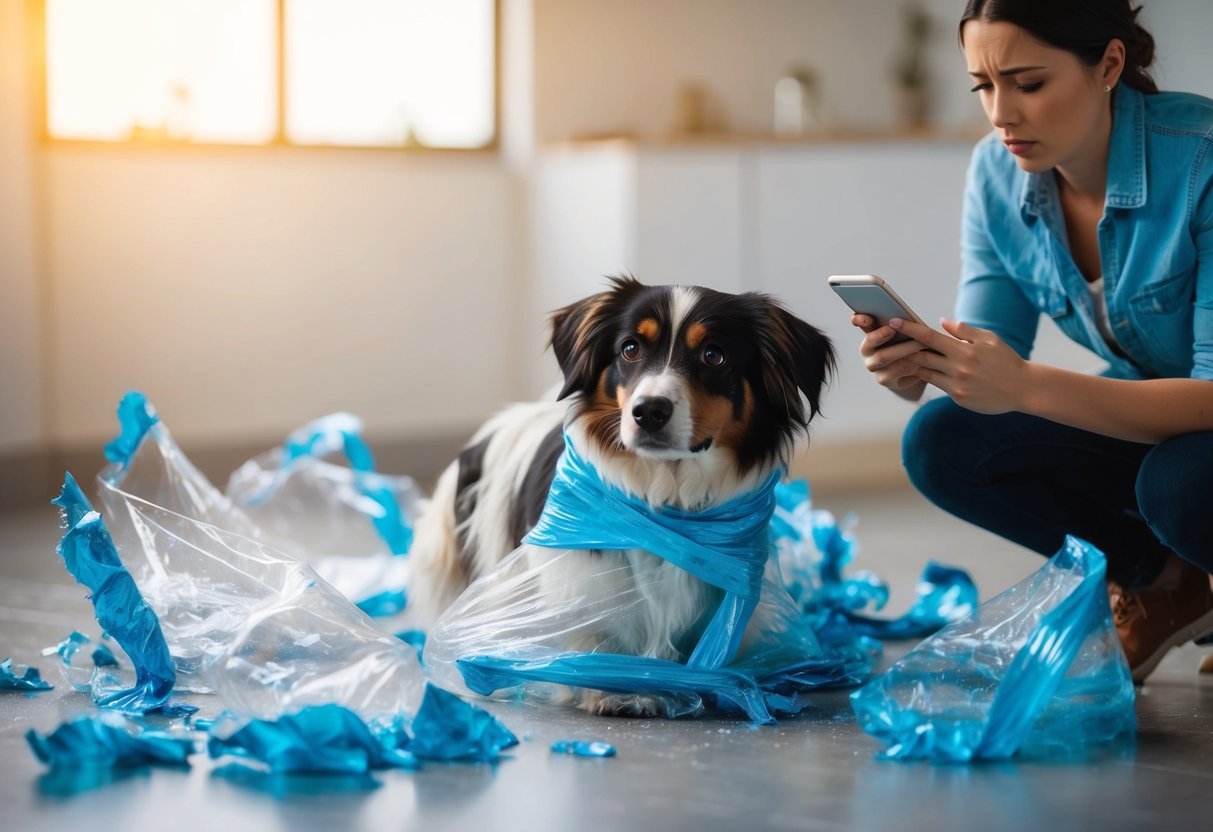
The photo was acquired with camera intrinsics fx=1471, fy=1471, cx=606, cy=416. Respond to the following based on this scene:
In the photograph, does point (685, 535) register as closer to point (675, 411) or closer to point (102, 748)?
point (675, 411)

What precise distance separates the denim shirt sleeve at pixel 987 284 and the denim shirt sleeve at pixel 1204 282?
1.14ft

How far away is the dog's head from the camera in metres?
2.15

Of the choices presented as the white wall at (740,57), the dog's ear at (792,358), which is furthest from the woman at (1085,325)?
the white wall at (740,57)

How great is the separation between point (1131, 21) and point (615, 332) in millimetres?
912

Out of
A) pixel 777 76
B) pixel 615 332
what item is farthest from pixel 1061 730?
pixel 777 76

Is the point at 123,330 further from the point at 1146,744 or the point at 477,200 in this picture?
the point at 1146,744

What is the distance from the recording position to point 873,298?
202 cm

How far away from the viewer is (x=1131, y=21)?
2.23m

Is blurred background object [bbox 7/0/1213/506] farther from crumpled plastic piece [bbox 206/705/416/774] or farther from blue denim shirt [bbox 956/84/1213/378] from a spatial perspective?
crumpled plastic piece [bbox 206/705/416/774]

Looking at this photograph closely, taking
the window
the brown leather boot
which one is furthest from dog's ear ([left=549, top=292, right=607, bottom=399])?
the window

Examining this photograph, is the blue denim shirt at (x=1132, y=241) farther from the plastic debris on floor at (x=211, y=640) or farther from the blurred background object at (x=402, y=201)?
the blurred background object at (x=402, y=201)

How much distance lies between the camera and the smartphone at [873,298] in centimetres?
199

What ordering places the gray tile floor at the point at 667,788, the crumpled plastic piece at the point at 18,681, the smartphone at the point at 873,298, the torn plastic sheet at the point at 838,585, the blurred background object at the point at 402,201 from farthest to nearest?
the blurred background object at the point at 402,201, the torn plastic sheet at the point at 838,585, the crumpled plastic piece at the point at 18,681, the smartphone at the point at 873,298, the gray tile floor at the point at 667,788

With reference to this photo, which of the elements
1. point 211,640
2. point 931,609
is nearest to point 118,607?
point 211,640
